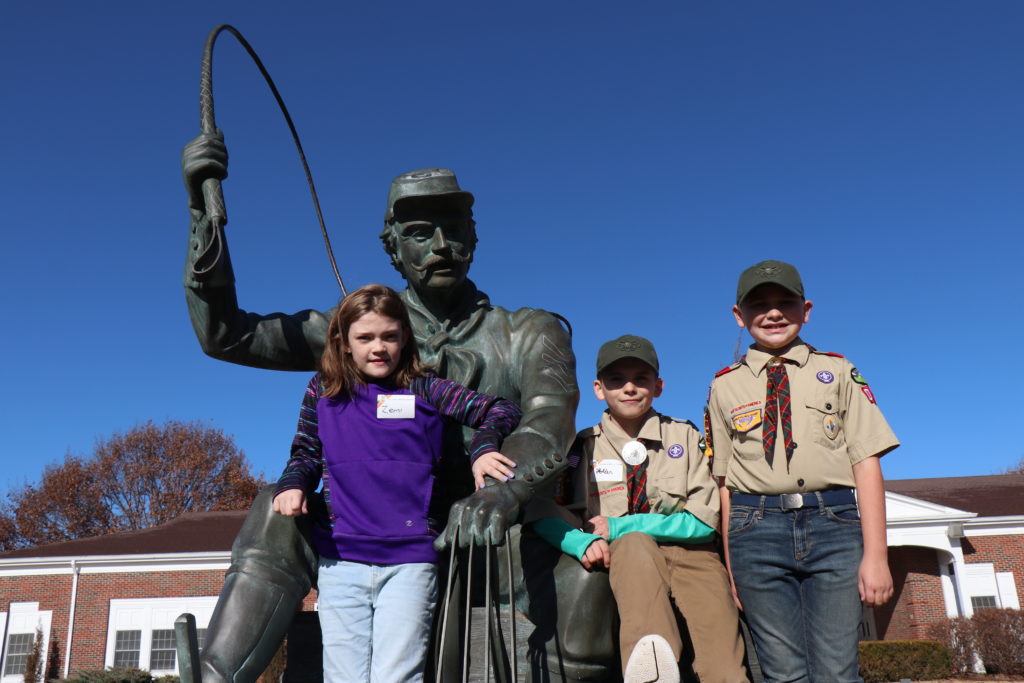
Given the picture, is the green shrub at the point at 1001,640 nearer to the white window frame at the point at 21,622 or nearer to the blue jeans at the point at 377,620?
the blue jeans at the point at 377,620

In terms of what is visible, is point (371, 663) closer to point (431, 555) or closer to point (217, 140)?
point (431, 555)

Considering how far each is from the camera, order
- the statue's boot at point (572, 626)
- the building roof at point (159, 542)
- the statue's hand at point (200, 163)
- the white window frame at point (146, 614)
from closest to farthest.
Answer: the statue's boot at point (572, 626) → the statue's hand at point (200, 163) → the white window frame at point (146, 614) → the building roof at point (159, 542)

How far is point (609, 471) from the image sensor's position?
3156 mm

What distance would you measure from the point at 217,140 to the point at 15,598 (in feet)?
77.1

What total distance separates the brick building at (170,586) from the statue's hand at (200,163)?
18.9 m

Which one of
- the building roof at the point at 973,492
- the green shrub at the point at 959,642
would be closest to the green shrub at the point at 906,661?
the green shrub at the point at 959,642

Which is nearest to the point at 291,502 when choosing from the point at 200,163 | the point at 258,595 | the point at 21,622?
the point at 258,595

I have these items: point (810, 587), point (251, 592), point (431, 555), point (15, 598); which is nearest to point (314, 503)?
point (251, 592)

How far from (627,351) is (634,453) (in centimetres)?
45

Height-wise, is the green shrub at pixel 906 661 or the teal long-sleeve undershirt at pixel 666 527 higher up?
the teal long-sleeve undershirt at pixel 666 527

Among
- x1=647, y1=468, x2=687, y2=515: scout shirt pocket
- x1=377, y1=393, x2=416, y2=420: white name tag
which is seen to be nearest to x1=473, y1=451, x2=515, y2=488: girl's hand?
x1=377, y1=393, x2=416, y2=420: white name tag

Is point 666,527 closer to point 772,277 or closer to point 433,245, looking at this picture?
point 772,277

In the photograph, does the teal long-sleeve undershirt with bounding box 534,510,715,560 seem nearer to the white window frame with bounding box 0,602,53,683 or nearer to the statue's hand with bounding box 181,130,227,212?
the statue's hand with bounding box 181,130,227,212

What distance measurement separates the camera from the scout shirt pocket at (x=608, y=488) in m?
3.09
